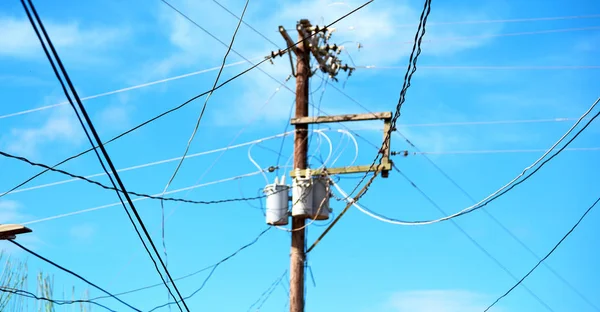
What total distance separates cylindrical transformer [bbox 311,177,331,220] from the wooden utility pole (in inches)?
10.2

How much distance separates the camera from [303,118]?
589 inches

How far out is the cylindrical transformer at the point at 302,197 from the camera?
1440cm

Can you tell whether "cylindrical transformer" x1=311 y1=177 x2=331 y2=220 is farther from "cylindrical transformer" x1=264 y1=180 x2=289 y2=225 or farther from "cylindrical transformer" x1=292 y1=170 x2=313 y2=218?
"cylindrical transformer" x1=264 y1=180 x2=289 y2=225

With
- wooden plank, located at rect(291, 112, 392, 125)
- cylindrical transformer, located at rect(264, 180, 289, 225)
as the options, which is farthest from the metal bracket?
cylindrical transformer, located at rect(264, 180, 289, 225)

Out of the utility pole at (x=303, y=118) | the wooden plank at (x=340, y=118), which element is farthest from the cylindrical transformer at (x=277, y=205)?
the wooden plank at (x=340, y=118)

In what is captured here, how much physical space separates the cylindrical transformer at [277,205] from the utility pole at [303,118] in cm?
4

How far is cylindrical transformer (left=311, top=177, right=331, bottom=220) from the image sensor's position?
14.5m

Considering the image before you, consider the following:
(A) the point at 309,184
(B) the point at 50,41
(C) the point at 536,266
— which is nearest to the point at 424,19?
(B) the point at 50,41

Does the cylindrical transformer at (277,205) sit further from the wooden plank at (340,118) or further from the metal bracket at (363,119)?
the wooden plank at (340,118)

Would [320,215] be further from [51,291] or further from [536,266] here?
[51,291]

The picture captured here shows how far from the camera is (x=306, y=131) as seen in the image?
15.0 meters

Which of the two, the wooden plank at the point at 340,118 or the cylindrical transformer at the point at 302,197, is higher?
the wooden plank at the point at 340,118

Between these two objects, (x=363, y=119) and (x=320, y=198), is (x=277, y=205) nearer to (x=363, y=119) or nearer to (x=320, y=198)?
(x=320, y=198)

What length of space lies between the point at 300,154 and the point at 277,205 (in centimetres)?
94
